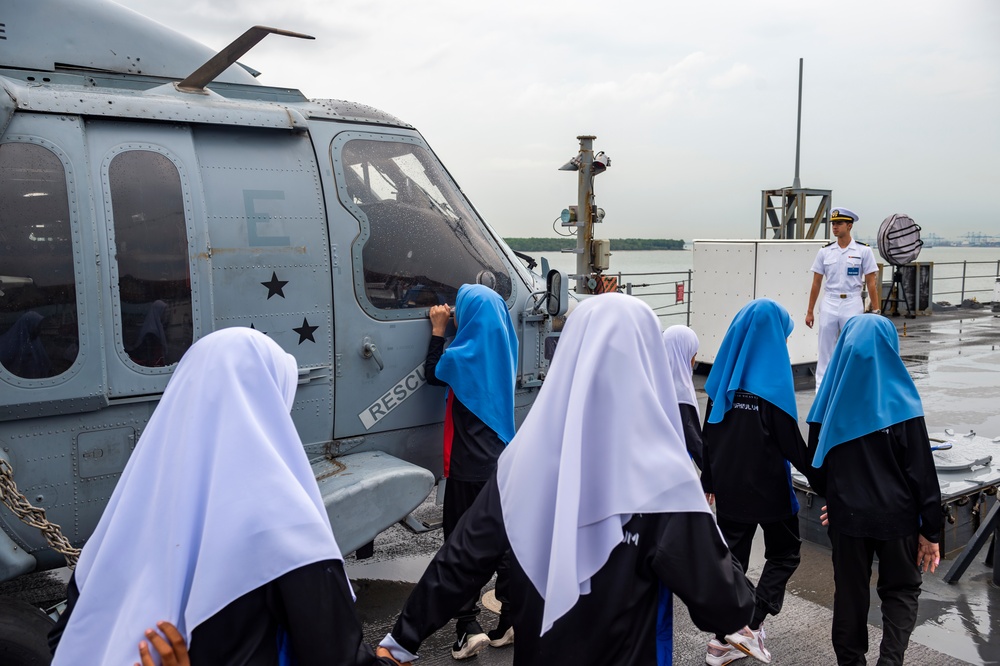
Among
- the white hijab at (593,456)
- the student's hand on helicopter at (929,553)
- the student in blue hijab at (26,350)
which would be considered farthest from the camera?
the student's hand on helicopter at (929,553)

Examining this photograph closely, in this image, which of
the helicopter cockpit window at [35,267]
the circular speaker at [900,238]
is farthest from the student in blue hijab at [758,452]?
the circular speaker at [900,238]

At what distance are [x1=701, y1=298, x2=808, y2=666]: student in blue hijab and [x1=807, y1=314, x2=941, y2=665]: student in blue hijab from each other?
36 cm

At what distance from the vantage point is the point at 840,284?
8.97 m

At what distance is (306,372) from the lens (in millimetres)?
4270

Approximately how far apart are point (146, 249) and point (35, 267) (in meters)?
0.48

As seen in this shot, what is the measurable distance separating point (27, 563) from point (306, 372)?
59.7 inches

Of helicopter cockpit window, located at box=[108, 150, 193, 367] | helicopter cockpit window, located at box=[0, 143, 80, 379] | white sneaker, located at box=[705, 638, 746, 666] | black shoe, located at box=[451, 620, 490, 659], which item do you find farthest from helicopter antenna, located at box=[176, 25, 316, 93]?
white sneaker, located at box=[705, 638, 746, 666]

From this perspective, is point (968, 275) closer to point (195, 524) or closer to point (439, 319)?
point (439, 319)

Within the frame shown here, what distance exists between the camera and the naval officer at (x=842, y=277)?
8883mm

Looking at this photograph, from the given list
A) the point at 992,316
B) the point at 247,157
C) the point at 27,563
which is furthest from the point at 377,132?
the point at 992,316

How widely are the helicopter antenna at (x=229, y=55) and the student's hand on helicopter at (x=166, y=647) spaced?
3240mm

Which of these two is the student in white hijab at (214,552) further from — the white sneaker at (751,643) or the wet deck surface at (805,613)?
the white sneaker at (751,643)

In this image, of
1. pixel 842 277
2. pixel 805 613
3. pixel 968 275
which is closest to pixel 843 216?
pixel 842 277

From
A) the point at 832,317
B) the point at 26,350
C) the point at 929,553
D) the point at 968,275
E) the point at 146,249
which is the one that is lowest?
the point at 929,553
